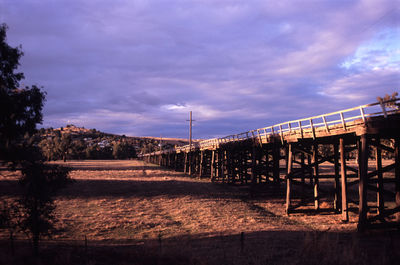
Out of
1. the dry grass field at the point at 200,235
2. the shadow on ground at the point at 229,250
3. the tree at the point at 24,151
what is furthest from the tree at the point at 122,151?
the tree at the point at 24,151

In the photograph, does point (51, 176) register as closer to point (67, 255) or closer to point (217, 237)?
point (67, 255)

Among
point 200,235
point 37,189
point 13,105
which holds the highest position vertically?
point 13,105

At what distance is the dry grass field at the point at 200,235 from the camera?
1013cm

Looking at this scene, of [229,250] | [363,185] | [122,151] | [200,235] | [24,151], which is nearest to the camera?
[24,151]

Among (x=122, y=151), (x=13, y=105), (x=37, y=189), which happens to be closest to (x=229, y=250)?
(x=37, y=189)

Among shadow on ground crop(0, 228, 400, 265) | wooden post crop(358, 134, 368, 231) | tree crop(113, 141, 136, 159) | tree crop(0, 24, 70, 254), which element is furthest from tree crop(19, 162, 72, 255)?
tree crop(113, 141, 136, 159)

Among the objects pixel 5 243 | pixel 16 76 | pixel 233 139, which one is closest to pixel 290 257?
pixel 5 243

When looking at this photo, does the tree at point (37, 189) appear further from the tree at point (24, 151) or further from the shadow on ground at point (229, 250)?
the shadow on ground at point (229, 250)

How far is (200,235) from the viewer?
1323 centimetres

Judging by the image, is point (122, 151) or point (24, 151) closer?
point (24, 151)

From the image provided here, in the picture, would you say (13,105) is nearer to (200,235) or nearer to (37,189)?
(37,189)

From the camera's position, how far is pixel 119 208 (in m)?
19.8

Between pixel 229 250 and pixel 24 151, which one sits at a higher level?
pixel 24 151

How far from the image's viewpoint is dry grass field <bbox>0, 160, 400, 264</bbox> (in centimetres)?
1013
